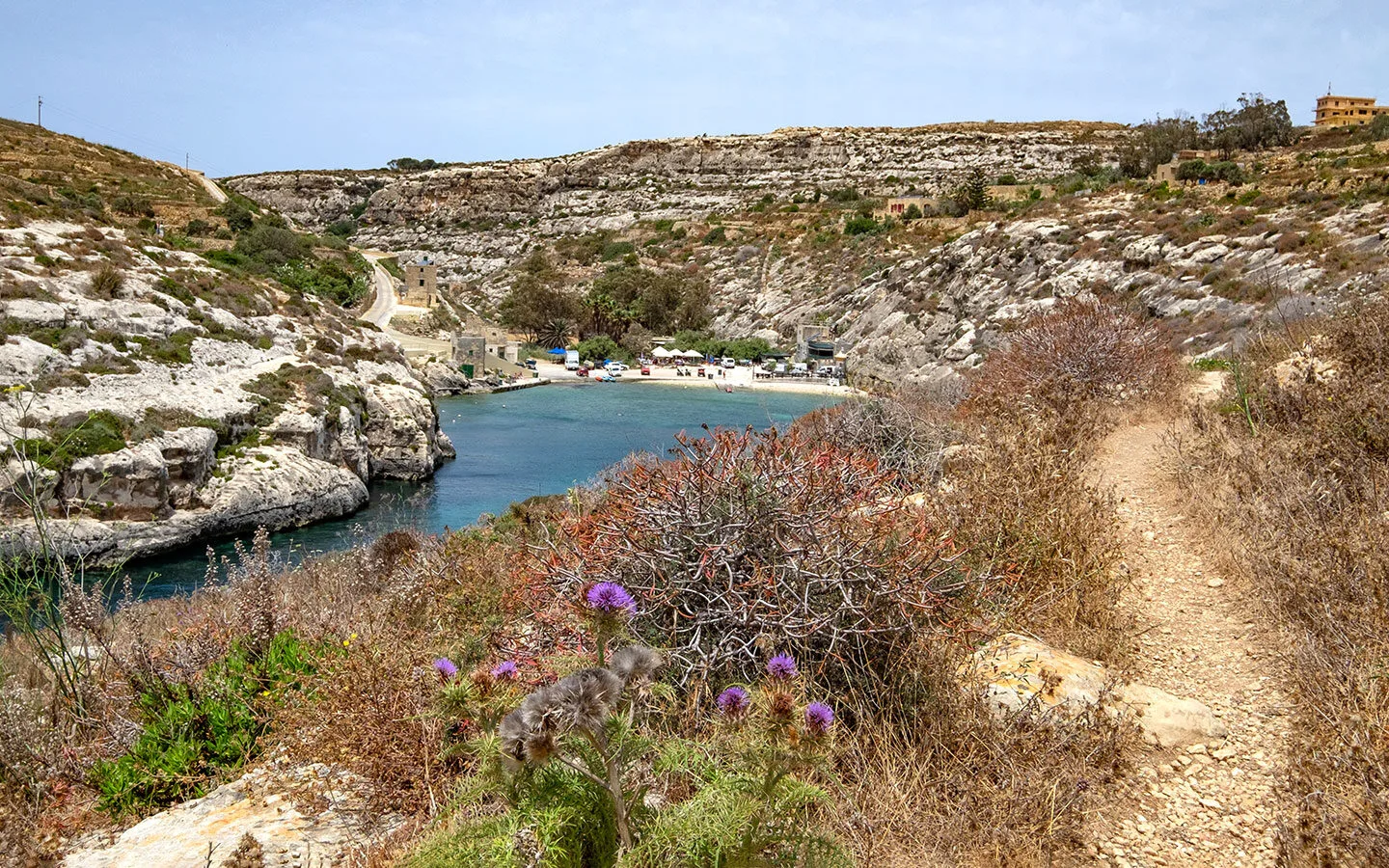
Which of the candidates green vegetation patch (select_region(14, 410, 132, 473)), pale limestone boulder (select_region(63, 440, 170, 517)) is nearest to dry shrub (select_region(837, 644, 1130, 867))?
green vegetation patch (select_region(14, 410, 132, 473))

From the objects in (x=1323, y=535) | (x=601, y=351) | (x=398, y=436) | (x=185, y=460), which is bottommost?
(x=398, y=436)

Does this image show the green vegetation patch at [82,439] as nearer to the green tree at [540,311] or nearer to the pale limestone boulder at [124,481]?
the pale limestone boulder at [124,481]

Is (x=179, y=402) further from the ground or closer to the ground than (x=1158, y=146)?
closer to the ground

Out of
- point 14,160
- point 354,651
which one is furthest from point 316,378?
point 14,160

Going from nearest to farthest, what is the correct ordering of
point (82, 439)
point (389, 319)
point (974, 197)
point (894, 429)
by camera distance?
point (894, 429), point (82, 439), point (389, 319), point (974, 197)

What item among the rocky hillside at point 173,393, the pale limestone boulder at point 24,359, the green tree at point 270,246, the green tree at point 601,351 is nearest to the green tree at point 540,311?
the green tree at point 601,351

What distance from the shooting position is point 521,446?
31438 mm

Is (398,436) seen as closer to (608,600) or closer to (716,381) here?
(716,381)

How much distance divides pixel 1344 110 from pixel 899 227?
60.3 meters

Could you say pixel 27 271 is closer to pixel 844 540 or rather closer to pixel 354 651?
pixel 354 651

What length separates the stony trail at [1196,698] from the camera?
2939mm

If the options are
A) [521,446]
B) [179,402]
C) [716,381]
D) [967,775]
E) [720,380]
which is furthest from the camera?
[720,380]

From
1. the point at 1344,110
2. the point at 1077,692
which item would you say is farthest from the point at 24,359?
the point at 1344,110

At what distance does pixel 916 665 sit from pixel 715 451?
1.26m
